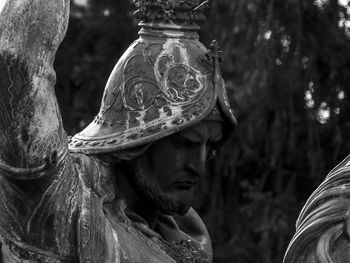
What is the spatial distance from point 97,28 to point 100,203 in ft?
32.7

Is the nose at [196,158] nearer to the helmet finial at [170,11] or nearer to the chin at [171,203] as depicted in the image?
the chin at [171,203]

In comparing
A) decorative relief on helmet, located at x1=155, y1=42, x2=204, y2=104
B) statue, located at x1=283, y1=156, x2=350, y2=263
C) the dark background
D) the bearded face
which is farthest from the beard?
the dark background

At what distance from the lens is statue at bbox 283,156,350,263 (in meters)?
7.31

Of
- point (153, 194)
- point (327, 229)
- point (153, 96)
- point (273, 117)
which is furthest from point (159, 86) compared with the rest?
point (273, 117)

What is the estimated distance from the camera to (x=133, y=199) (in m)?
7.59

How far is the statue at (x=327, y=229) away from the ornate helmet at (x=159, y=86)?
0.41 m

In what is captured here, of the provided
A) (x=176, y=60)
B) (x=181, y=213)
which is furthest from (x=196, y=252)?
(x=176, y=60)

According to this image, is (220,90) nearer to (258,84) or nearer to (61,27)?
(61,27)

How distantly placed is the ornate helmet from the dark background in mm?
6857

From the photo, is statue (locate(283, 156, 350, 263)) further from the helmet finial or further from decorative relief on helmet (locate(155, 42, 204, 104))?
the helmet finial

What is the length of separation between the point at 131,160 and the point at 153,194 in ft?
0.49

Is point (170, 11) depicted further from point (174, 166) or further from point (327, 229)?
point (327, 229)

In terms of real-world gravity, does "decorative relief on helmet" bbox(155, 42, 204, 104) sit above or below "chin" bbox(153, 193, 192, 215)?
above

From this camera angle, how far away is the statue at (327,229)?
7309 mm
